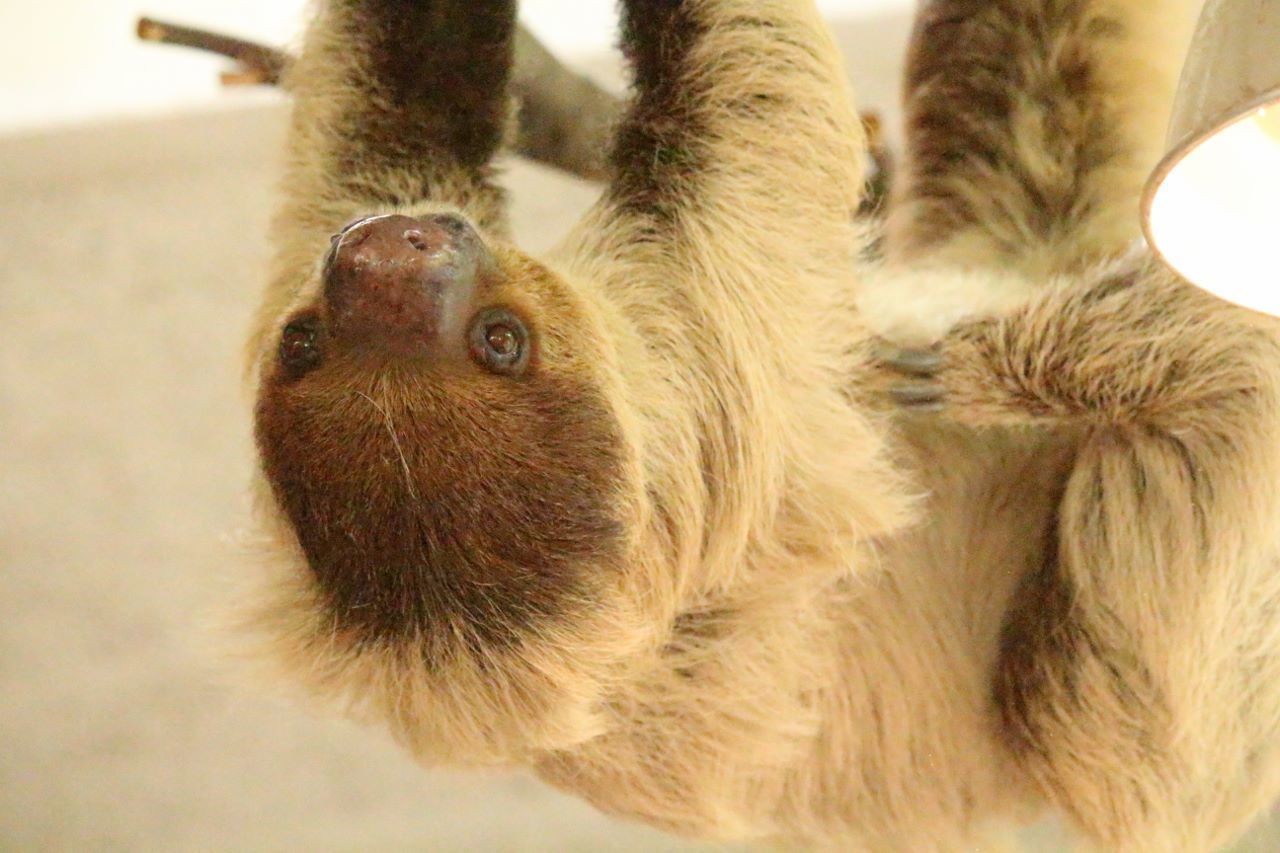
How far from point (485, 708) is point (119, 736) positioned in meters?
2.55

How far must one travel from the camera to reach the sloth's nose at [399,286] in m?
1.57

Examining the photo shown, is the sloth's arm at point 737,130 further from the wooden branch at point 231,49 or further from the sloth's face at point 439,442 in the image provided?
the wooden branch at point 231,49

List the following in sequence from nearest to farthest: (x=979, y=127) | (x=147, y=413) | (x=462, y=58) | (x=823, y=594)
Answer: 1. (x=462, y=58)
2. (x=823, y=594)
3. (x=979, y=127)
4. (x=147, y=413)

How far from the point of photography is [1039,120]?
8.07 ft

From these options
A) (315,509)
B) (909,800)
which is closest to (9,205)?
(315,509)

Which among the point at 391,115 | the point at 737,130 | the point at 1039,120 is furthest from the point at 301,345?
the point at 1039,120

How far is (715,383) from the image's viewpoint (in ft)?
6.31

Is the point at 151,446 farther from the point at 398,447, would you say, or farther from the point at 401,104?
the point at 398,447

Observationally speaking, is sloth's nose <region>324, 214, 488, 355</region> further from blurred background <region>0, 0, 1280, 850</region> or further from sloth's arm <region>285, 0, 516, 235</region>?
blurred background <region>0, 0, 1280, 850</region>

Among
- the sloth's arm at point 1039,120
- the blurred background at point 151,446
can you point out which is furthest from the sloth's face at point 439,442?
the blurred background at point 151,446

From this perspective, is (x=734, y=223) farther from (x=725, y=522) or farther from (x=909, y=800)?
(x=909, y=800)

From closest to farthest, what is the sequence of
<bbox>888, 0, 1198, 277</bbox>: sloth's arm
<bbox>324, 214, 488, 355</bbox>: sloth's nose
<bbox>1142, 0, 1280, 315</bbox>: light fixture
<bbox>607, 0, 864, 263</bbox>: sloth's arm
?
1. <bbox>1142, 0, 1280, 315</bbox>: light fixture
2. <bbox>324, 214, 488, 355</bbox>: sloth's nose
3. <bbox>607, 0, 864, 263</bbox>: sloth's arm
4. <bbox>888, 0, 1198, 277</bbox>: sloth's arm

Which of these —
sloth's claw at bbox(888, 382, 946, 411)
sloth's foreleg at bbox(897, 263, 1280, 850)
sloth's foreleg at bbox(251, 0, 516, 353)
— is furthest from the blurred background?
sloth's claw at bbox(888, 382, 946, 411)

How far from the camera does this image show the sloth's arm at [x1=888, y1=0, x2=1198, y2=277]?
2.40 m
